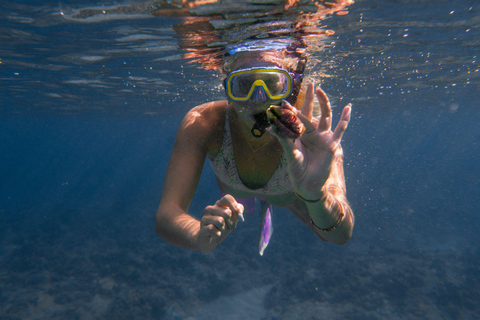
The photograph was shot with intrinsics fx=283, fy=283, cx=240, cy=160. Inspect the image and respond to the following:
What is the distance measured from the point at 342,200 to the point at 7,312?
13.5 metres

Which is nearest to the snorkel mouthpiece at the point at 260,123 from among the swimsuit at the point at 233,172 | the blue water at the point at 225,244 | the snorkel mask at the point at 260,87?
the snorkel mask at the point at 260,87

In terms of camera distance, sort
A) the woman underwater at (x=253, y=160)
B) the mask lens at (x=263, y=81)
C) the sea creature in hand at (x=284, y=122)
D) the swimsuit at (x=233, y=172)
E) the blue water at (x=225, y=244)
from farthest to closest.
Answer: the blue water at (x=225, y=244), the swimsuit at (x=233, y=172), the mask lens at (x=263, y=81), the woman underwater at (x=253, y=160), the sea creature in hand at (x=284, y=122)

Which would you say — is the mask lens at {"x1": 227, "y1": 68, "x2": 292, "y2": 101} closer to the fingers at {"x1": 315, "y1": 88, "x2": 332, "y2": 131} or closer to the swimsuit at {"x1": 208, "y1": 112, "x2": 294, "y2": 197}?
the swimsuit at {"x1": 208, "y1": 112, "x2": 294, "y2": 197}

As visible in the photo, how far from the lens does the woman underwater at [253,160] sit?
2.38m

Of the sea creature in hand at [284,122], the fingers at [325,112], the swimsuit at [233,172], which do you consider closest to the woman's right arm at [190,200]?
the swimsuit at [233,172]

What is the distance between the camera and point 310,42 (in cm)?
865

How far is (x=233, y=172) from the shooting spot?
12.6 feet

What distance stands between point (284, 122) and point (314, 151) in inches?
19.9

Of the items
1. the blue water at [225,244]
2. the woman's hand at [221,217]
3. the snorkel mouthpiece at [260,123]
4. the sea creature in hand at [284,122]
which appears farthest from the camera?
the blue water at [225,244]

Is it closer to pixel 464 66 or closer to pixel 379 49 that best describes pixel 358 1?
pixel 379 49

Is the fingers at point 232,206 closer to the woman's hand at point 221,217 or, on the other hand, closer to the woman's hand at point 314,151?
the woman's hand at point 221,217

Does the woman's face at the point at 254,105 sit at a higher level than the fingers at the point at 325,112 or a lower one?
lower

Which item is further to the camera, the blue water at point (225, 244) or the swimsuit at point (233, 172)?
the blue water at point (225, 244)

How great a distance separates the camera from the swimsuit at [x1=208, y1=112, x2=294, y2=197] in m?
3.66
